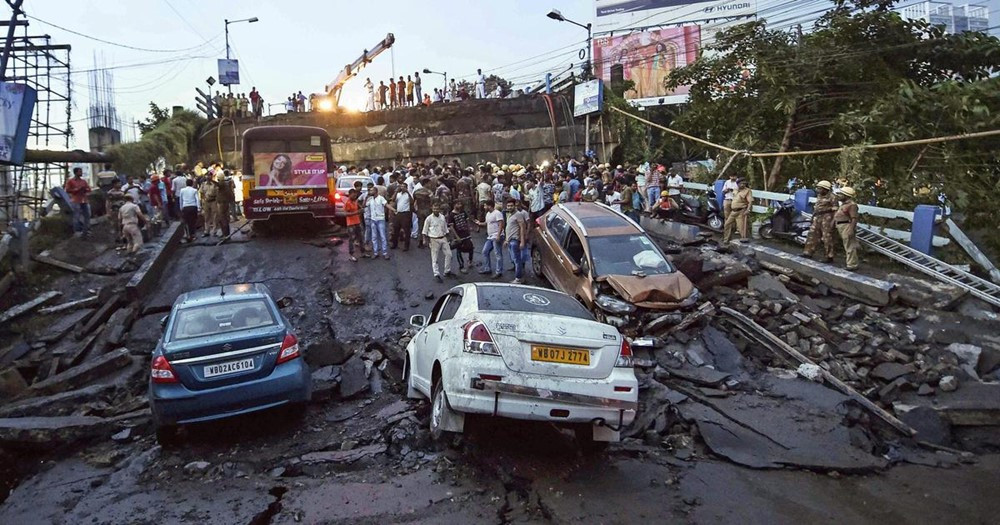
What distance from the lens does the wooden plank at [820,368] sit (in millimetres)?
7477

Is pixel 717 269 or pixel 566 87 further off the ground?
pixel 566 87

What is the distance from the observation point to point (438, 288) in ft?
45.1

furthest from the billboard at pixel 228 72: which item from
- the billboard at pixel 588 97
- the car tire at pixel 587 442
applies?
the car tire at pixel 587 442

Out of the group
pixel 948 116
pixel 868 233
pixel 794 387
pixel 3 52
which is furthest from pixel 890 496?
pixel 3 52

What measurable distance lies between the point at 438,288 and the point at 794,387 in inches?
284

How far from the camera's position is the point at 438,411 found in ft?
20.9

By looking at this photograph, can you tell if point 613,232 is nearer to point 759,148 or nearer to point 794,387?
point 794,387

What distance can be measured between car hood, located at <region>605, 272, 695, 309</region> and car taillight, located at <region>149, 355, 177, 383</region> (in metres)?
6.28

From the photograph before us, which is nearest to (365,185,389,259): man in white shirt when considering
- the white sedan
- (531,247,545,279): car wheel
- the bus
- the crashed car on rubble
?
the bus

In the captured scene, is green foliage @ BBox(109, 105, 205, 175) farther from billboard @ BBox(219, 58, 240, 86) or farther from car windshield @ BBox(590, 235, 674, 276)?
car windshield @ BBox(590, 235, 674, 276)

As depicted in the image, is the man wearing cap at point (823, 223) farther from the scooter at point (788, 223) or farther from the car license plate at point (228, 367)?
the car license plate at point (228, 367)

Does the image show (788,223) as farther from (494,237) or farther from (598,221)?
(494,237)

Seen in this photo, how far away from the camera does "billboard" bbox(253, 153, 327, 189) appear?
17.4 meters

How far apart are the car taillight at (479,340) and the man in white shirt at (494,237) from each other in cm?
830
